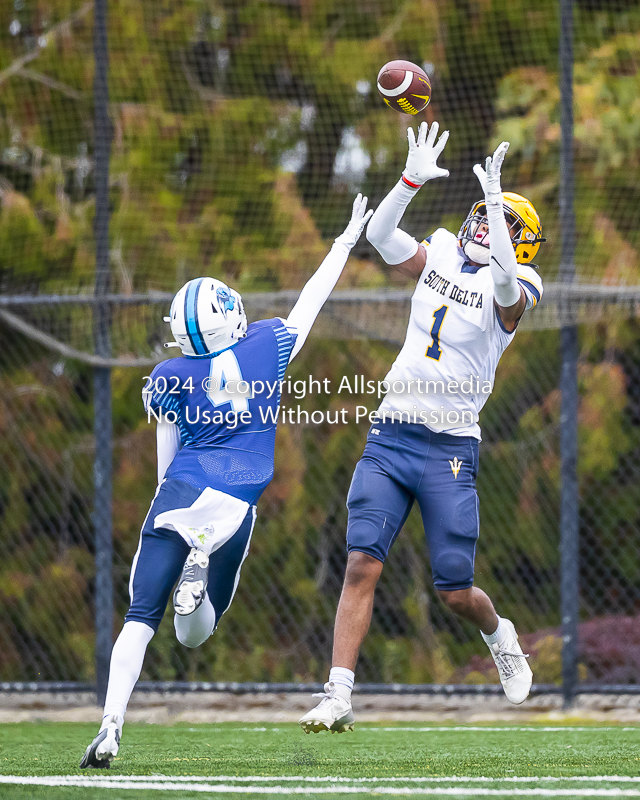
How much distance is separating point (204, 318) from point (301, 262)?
13.3 ft

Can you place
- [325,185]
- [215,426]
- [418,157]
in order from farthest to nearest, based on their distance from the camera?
[325,185] → [418,157] → [215,426]

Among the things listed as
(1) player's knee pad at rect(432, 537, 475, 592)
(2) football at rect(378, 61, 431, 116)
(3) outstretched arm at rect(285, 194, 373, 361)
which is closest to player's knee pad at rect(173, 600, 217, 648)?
(1) player's knee pad at rect(432, 537, 475, 592)

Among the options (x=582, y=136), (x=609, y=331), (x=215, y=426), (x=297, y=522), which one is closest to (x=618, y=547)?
(x=609, y=331)

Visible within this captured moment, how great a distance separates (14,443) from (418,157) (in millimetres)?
4268

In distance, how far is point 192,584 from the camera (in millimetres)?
3457

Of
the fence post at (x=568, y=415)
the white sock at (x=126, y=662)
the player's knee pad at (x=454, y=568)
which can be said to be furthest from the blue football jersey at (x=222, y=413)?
the fence post at (x=568, y=415)

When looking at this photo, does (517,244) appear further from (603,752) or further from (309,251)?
(309,251)

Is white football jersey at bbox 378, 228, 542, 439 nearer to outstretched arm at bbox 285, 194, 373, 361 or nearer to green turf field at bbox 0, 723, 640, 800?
outstretched arm at bbox 285, 194, 373, 361

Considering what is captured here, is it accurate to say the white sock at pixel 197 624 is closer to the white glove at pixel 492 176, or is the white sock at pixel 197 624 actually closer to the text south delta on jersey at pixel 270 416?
the text south delta on jersey at pixel 270 416

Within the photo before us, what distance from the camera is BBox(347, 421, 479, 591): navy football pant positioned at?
13.3 feet

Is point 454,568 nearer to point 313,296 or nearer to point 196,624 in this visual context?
point 196,624

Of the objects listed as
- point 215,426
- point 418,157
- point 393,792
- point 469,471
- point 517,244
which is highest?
point 418,157

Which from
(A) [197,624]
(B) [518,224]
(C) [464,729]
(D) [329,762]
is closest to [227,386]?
(A) [197,624]

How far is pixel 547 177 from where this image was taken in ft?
25.7
